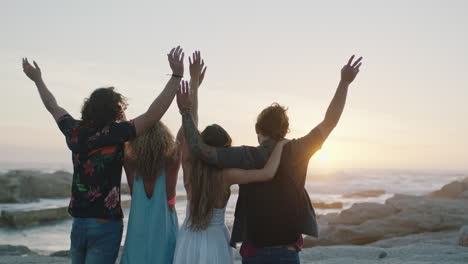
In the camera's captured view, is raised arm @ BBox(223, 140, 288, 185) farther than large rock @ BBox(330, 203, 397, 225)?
No

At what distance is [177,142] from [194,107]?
34cm

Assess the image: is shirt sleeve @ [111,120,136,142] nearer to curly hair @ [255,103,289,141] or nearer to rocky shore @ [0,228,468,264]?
curly hair @ [255,103,289,141]

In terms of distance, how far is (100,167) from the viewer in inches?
130

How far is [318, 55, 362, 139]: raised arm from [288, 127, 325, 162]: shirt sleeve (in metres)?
0.04

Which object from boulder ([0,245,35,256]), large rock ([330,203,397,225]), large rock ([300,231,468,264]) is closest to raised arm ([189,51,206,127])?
large rock ([300,231,468,264])

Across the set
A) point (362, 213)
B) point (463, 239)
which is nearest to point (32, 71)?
point (463, 239)

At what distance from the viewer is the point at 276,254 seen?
3.29m

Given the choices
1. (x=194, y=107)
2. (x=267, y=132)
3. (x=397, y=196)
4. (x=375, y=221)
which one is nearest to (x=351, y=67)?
(x=267, y=132)

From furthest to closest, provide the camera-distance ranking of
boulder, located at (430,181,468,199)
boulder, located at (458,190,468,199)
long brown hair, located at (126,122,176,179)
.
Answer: boulder, located at (430,181,468,199), boulder, located at (458,190,468,199), long brown hair, located at (126,122,176,179)

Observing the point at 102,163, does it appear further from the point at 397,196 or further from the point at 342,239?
the point at 397,196

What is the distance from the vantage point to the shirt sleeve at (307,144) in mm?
3285

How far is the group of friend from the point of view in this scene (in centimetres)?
330

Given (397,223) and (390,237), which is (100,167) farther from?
(397,223)

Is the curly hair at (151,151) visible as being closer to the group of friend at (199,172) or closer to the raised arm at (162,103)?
the group of friend at (199,172)
